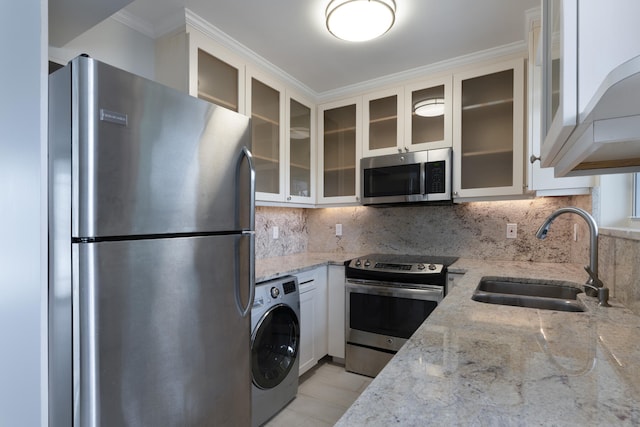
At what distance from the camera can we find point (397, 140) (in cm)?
258

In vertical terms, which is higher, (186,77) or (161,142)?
(186,77)

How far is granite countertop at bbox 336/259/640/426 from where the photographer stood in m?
0.50

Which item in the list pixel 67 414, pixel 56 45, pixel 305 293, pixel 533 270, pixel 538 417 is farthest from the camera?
pixel 305 293

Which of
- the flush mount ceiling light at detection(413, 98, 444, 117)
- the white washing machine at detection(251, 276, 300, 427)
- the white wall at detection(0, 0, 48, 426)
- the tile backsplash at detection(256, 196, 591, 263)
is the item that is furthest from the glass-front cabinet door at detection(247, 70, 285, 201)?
the white wall at detection(0, 0, 48, 426)

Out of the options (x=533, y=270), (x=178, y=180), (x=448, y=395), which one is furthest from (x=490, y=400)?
(x=533, y=270)

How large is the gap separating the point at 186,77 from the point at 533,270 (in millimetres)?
2450

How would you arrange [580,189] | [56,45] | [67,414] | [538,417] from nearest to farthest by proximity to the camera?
1. [538,417]
2. [67,414]
3. [56,45]
4. [580,189]

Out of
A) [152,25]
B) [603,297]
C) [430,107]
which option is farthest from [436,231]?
[152,25]

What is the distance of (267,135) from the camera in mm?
2393

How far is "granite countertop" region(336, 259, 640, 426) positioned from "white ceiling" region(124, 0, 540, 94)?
169cm

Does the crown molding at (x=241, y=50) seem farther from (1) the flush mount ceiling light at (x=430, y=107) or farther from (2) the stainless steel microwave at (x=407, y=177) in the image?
(1) the flush mount ceiling light at (x=430, y=107)

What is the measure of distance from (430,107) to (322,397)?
7.60 feet

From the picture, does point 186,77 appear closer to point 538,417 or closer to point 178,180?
point 178,180

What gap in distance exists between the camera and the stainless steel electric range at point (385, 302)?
2150mm
